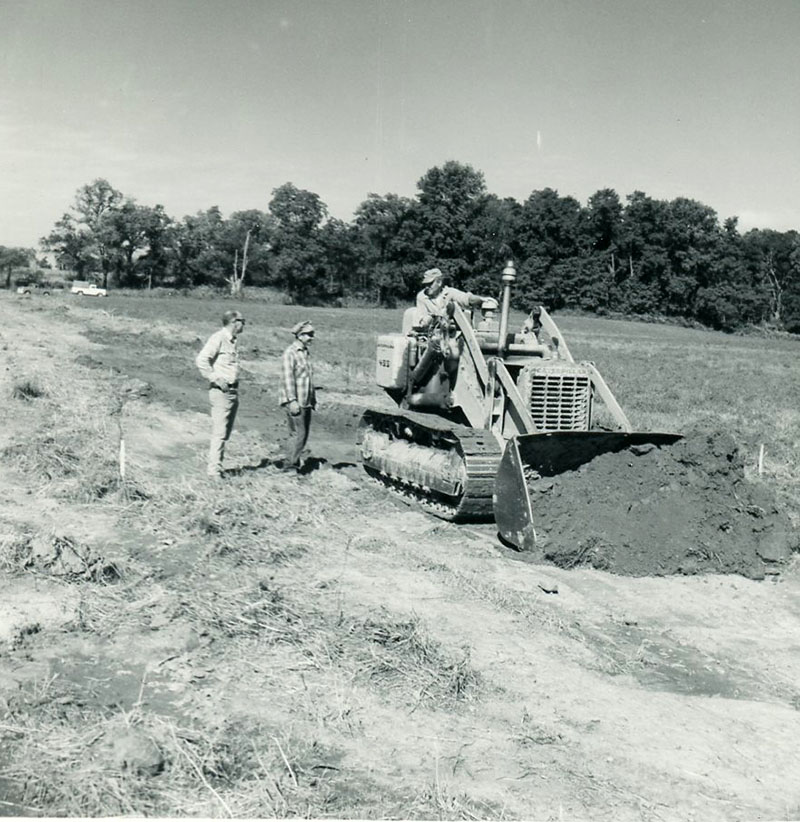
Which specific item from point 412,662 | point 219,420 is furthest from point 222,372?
point 412,662

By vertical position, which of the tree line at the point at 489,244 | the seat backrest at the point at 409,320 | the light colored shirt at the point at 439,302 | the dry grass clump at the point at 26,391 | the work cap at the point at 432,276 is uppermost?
the tree line at the point at 489,244

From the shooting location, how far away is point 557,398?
955cm

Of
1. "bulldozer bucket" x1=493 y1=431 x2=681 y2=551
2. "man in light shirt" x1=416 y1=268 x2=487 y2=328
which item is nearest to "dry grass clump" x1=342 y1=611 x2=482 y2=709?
"bulldozer bucket" x1=493 y1=431 x2=681 y2=551

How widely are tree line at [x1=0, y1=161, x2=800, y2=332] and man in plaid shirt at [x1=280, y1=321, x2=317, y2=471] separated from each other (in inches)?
2498

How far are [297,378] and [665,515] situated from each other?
4533 millimetres

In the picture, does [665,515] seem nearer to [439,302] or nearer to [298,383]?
[439,302]

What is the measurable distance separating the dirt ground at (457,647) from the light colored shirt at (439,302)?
2.30m

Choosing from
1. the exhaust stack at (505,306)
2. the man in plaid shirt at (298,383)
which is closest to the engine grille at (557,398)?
the exhaust stack at (505,306)

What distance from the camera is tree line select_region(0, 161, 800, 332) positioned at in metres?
76.2

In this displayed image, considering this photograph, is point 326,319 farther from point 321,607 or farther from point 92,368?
point 321,607

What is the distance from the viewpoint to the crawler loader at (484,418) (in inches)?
334

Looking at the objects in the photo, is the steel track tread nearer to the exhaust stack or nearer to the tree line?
the exhaust stack

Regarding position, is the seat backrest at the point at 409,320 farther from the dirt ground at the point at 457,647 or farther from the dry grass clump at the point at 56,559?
the dry grass clump at the point at 56,559

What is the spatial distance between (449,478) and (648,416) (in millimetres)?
9501
